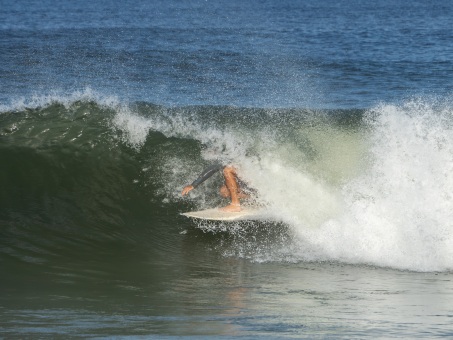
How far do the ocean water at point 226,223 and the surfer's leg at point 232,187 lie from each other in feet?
0.82

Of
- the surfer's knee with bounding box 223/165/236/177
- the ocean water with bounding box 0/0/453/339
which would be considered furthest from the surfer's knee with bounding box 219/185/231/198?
the ocean water with bounding box 0/0/453/339

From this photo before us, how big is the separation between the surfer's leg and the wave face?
465mm

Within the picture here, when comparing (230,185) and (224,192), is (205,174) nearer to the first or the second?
(230,185)

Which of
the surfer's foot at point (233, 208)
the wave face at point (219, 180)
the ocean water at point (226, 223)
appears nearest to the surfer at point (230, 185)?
the surfer's foot at point (233, 208)

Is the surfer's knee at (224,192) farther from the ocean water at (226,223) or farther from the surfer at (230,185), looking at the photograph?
the ocean water at (226,223)

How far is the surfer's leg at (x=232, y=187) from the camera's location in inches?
454

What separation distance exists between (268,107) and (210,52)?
12.1m

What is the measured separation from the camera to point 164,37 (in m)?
38.4

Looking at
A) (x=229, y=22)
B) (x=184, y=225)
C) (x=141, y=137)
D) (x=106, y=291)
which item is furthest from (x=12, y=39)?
(x=106, y=291)

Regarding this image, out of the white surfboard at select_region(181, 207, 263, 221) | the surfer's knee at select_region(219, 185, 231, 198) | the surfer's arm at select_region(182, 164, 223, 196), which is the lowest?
the white surfboard at select_region(181, 207, 263, 221)

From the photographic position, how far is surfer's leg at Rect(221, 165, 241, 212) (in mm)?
11531

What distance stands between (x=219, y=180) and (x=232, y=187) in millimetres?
793

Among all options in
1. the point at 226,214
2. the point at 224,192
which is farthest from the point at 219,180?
the point at 226,214

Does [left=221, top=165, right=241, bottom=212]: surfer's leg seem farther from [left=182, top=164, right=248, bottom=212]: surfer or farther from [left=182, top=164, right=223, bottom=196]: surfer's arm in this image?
[left=182, top=164, right=223, bottom=196]: surfer's arm
